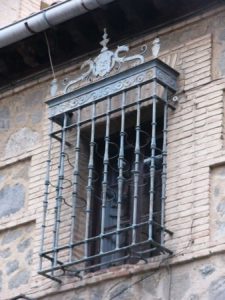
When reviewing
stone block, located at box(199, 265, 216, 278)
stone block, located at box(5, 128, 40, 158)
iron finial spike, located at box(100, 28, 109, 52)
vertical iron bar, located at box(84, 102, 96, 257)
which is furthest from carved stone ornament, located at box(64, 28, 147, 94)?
stone block, located at box(199, 265, 216, 278)

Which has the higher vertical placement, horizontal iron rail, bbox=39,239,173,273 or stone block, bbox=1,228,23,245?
stone block, bbox=1,228,23,245

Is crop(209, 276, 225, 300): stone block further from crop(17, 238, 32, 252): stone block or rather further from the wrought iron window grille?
crop(17, 238, 32, 252): stone block

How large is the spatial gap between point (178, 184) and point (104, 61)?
170 cm

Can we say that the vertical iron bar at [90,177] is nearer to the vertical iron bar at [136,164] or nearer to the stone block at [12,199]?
the vertical iron bar at [136,164]

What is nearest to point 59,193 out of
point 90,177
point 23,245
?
point 90,177

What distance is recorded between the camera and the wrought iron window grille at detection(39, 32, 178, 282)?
10.1 meters

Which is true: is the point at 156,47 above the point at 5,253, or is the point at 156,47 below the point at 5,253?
above

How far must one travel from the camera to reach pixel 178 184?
9.96 metres

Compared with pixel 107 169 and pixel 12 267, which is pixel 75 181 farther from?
pixel 12 267

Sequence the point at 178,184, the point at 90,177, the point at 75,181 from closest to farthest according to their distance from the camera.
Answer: the point at 178,184
the point at 90,177
the point at 75,181

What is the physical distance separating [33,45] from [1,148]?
1.06m

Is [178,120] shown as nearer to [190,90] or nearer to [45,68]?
[190,90]

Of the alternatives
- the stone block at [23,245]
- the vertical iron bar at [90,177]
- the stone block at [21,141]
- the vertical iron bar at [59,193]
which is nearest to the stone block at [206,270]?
the vertical iron bar at [90,177]

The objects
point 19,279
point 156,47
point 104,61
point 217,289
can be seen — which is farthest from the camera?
point 104,61
